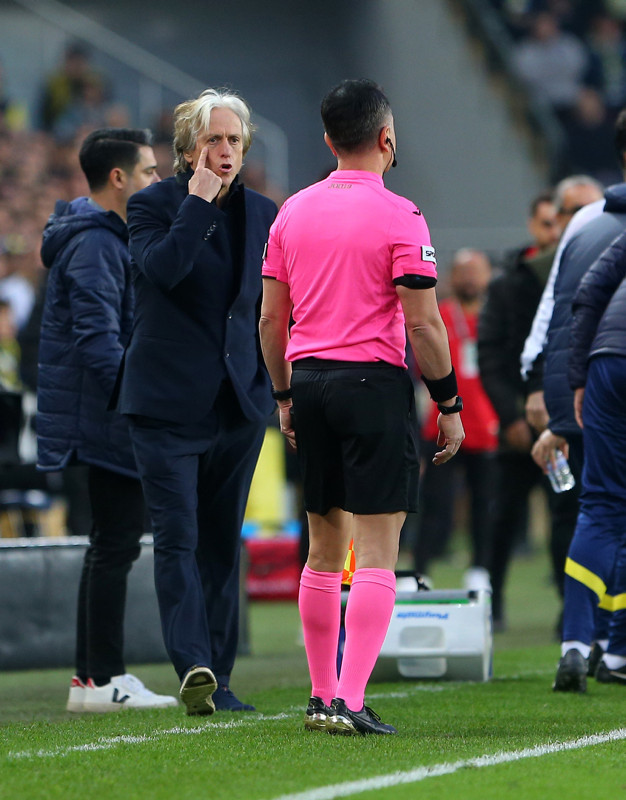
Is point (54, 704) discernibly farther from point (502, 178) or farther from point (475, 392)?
point (502, 178)

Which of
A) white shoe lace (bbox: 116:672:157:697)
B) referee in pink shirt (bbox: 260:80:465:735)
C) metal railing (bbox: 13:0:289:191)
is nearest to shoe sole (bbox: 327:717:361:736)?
referee in pink shirt (bbox: 260:80:465:735)

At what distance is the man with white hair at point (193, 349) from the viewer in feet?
14.2

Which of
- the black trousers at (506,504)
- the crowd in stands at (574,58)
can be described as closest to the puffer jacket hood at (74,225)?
the black trousers at (506,504)

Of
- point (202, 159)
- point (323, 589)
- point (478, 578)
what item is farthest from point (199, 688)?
point (478, 578)

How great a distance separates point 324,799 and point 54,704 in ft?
7.55

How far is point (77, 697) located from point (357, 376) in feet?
5.68

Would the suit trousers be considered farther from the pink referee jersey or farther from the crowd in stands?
the crowd in stands

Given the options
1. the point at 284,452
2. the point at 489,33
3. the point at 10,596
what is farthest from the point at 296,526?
the point at 489,33

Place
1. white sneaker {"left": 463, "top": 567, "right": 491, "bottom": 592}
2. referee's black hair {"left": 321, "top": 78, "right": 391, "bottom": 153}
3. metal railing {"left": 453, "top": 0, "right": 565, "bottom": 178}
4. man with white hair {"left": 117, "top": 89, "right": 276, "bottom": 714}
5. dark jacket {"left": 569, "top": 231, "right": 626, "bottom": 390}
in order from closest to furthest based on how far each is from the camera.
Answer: referee's black hair {"left": 321, "top": 78, "right": 391, "bottom": 153}, man with white hair {"left": 117, "top": 89, "right": 276, "bottom": 714}, dark jacket {"left": 569, "top": 231, "right": 626, "bottom": 390}, white sneaker {"left": 463, "top": 567, "right": 491, "bottom": 592}, metal railing {"left": 453, "top": 0, "right": 565, "bottom": 178}

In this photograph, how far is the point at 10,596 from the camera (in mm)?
5859

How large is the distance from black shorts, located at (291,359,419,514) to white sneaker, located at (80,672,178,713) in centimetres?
122

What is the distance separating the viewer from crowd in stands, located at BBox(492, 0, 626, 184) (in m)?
18.8

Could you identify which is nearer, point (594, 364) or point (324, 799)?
point (324, 799)

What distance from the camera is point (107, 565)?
4.86 meters
